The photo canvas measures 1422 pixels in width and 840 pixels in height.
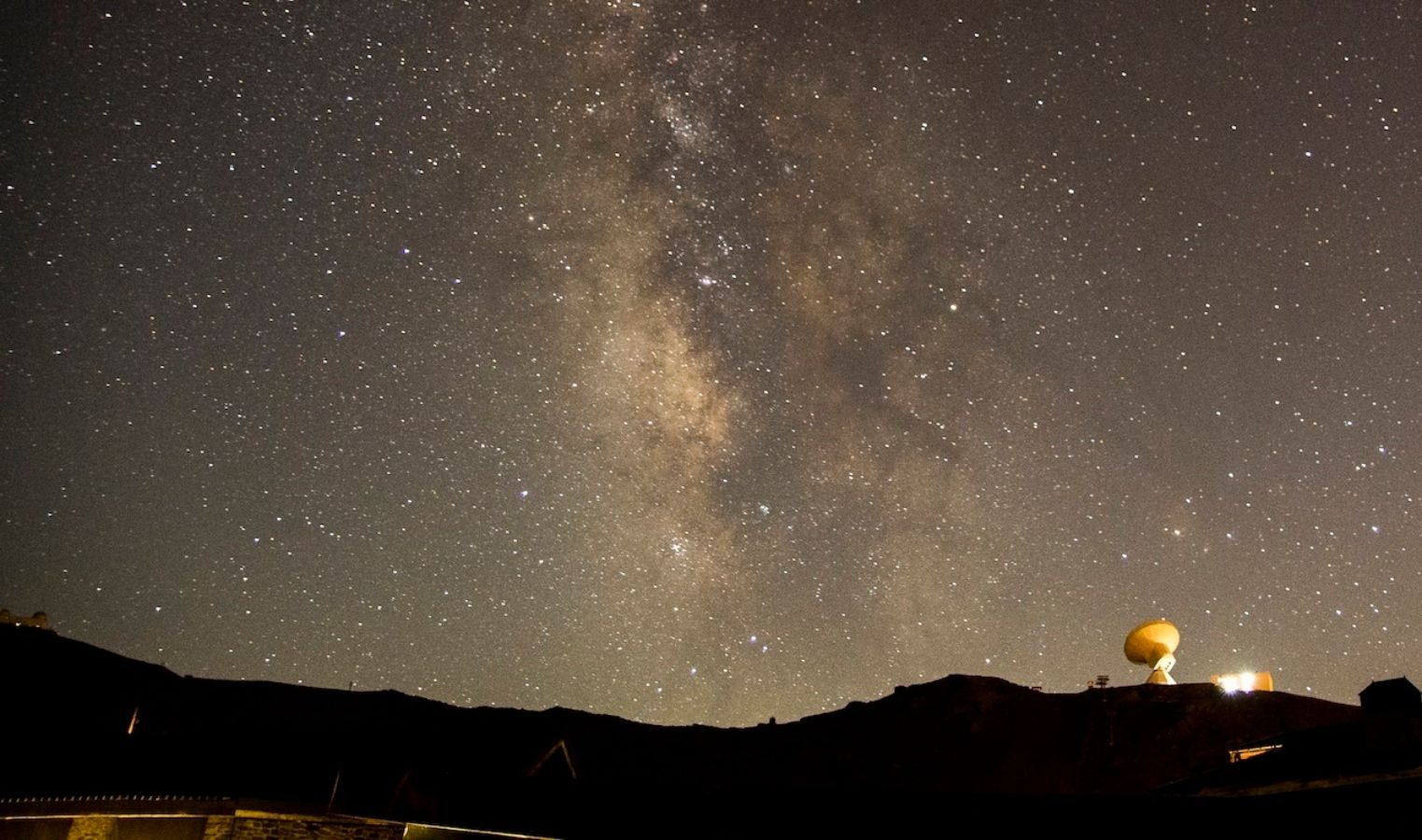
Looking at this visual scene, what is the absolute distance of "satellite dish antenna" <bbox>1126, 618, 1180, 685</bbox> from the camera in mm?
29156

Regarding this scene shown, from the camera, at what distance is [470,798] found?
21.4ft

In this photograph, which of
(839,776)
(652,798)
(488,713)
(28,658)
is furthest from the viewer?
(488,713)

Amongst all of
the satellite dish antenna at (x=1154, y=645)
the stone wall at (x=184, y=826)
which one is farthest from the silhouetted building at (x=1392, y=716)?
the satellite dish antenna at (x=1154, y=645)

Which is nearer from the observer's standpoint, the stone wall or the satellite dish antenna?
the stone wall

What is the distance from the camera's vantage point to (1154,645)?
1153 inches

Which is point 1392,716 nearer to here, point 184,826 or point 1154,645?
point 184,826

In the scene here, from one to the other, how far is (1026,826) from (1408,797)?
1526mm

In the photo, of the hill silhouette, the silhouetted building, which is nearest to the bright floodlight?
the hill silhouette

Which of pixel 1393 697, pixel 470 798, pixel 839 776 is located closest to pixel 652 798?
pixel 470 798

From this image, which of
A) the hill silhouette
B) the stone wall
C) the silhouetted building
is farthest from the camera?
the hill silhouette

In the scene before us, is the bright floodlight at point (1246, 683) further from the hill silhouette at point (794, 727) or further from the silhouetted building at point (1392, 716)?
the silhouetted building at point (1392, 716)

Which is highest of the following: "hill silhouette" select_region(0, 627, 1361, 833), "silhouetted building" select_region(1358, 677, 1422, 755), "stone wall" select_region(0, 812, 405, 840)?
"hill silhouette" select_region(0, 627, 1361, 833)

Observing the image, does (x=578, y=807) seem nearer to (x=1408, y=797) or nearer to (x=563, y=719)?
(x=1408, y=797)

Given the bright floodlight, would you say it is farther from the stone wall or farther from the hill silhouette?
the stone wall
